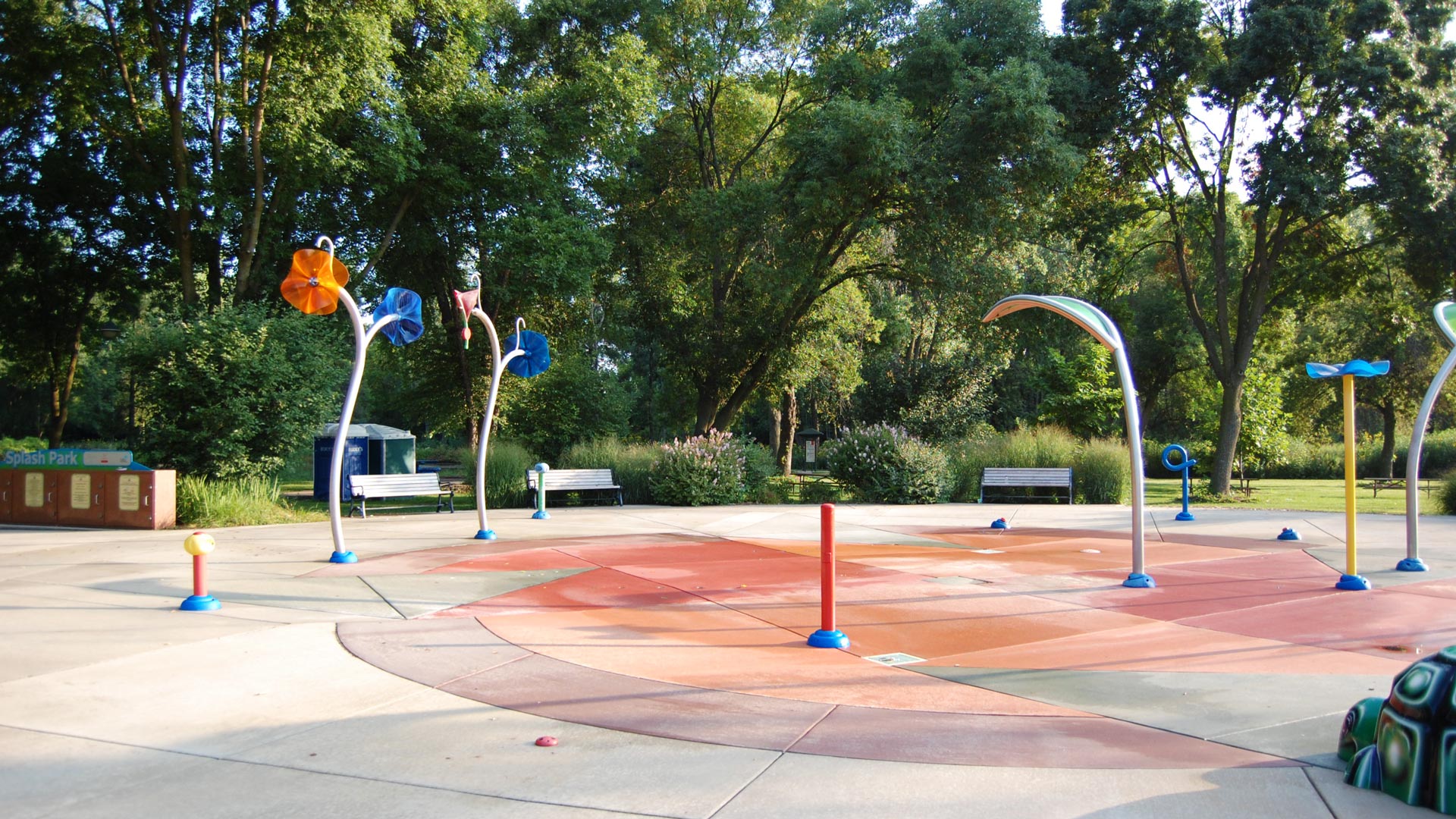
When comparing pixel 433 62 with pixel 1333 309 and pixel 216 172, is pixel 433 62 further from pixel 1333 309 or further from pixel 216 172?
pixel 1333 309

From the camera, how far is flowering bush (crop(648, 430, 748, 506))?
21078mm

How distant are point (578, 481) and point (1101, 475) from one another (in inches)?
462

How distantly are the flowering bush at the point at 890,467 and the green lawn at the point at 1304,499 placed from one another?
17.4 ft

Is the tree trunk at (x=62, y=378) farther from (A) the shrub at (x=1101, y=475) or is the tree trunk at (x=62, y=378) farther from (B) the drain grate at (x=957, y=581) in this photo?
(A) the shrub at (x=1101, y=475)

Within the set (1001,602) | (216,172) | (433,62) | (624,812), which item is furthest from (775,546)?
(433,62)

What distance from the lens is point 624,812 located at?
14.2 feet

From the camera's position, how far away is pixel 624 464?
878 inches

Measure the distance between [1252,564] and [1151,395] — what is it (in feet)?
118

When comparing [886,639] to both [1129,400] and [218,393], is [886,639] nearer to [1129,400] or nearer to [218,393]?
[1129,400]

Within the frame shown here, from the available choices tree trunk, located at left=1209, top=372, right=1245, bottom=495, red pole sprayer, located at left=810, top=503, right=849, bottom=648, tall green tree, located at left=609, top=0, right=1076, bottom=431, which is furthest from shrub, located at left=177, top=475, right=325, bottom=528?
tree trunk, located at left=1209, top=372, right=1245, bottom=495

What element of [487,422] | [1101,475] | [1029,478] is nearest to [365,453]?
[487,422]

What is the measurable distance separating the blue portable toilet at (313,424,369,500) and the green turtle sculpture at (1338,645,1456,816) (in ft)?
71.2

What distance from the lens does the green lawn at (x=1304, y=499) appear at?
20984mm

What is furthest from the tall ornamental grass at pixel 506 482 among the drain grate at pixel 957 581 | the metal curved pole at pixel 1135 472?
the metal curved pole at pixel 1135 472
